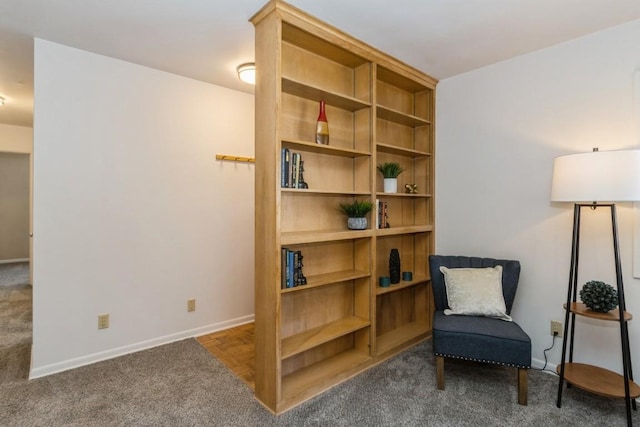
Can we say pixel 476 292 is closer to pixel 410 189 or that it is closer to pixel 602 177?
pixel 602 177

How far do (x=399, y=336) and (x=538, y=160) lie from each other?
1876 millimetres

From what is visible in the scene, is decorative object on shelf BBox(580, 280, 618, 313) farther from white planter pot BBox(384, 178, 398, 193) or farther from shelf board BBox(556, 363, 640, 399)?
white planter pot BBox(384, 178, 398, 193)

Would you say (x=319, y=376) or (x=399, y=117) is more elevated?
(x=399, y=117)

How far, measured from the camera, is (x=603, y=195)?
1927 mm

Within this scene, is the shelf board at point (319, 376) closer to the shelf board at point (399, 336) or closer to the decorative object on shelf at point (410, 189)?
the shelf board at point (399, 336)

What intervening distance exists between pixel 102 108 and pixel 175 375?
2.17 meters

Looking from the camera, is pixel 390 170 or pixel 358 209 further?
pixel 390 170

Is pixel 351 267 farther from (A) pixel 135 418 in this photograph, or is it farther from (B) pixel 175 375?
(A) pixel 135 418

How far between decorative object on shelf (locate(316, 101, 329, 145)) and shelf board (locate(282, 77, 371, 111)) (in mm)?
88

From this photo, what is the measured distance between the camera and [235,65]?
2877 millimetres

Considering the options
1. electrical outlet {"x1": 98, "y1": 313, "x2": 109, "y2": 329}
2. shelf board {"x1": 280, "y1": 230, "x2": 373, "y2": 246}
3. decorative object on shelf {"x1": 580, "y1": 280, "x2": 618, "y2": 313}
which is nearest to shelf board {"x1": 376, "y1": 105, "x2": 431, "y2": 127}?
shelf board {"x1": 280, "y1": 230, "x2": 373, "y2": 246}

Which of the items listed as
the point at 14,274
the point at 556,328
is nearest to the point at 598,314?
the point at 556,328

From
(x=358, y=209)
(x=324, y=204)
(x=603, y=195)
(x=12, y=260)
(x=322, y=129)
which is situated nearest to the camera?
(x=603, y=195)

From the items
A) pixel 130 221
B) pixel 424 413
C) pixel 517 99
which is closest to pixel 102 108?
Result: pixel 130 221
